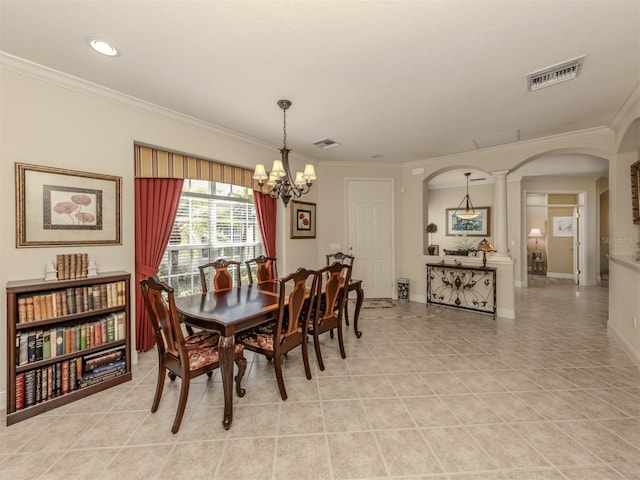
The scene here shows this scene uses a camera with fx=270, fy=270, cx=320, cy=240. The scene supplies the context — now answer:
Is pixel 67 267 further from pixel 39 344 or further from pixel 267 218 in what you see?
pixel 267 218

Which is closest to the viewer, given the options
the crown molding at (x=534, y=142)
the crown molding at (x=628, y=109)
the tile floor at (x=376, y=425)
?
the tile floor at (x=376, y=425)

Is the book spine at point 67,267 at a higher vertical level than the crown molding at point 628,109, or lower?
lower

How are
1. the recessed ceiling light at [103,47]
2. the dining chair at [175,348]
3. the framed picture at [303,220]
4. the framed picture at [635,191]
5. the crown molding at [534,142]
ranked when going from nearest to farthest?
the dining chair at [175,348] < the recessed ceiling light at [103,47] < the framed picture at [635,191] < the crown molding at [534,142] < the framed picture at [303,220]

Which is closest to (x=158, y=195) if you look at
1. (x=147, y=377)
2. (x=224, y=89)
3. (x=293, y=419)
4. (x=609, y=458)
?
(x=224, y=89)

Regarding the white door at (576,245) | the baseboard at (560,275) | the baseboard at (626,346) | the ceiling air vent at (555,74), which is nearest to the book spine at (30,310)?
the ceiling air vent at (555,74)

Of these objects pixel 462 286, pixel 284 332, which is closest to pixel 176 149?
pixel 284 332

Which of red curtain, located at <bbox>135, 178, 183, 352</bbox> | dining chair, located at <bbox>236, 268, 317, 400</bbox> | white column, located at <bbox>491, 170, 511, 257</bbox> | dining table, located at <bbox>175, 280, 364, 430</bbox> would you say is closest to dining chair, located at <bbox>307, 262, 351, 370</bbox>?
dining chair, located at <bbox>236, 268, 317, 400</bbox>

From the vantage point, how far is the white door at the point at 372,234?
17.9 ft

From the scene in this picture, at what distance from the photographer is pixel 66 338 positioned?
2.18 metres

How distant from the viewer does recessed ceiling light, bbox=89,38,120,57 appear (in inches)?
77.1

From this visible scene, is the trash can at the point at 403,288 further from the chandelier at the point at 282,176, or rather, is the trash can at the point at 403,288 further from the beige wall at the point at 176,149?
the chandelier at the point at 282,176

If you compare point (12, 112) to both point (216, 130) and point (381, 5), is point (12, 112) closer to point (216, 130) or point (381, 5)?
point (216, 130)

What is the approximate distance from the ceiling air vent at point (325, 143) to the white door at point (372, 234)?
125cm

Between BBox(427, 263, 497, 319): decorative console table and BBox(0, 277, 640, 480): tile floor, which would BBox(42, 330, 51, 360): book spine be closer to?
BBox(0, 277, 640, 480): tile floor
